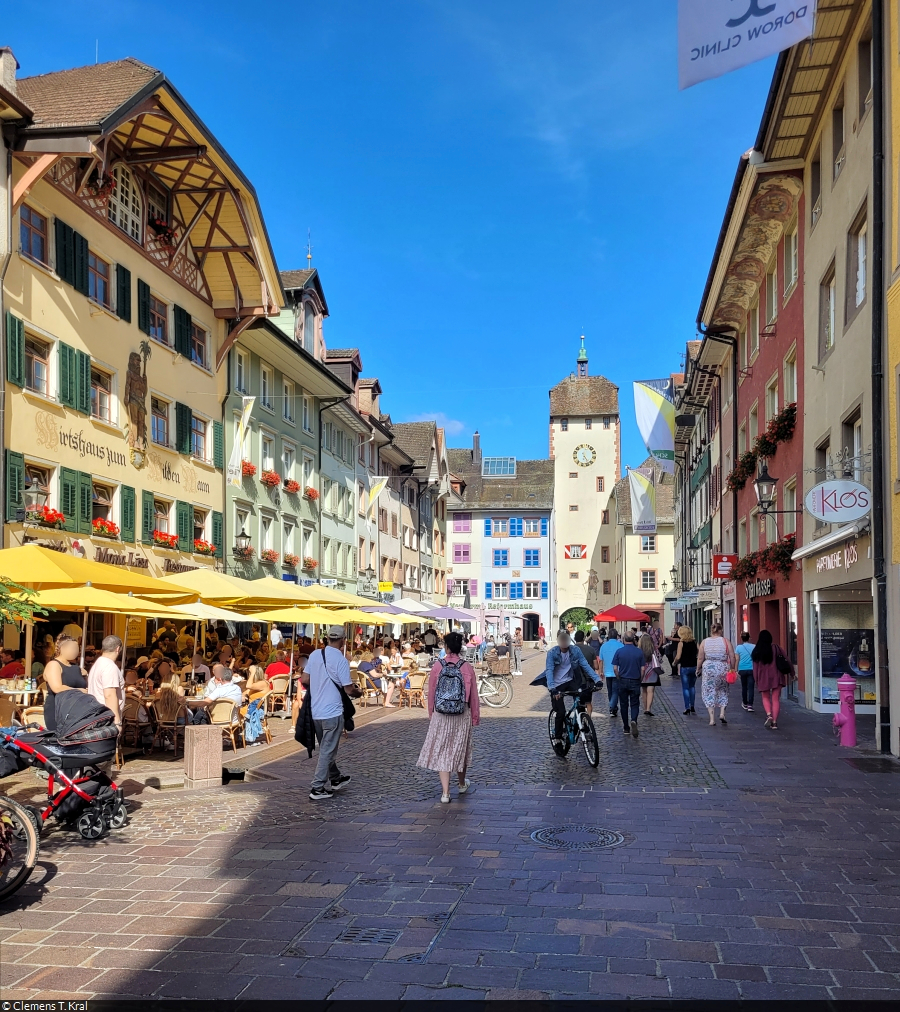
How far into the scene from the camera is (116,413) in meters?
22.3

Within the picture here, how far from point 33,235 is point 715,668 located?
1453 cm

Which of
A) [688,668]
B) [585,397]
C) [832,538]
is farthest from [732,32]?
[585,397]

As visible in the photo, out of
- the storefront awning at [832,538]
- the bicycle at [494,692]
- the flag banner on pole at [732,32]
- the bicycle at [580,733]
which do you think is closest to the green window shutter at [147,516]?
the bicycle at [494,692]

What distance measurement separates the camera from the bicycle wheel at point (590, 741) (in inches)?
510

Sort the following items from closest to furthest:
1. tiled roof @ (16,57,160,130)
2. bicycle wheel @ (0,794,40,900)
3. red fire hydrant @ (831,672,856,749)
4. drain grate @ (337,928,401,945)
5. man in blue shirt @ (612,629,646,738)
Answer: drain grate @ (337,928,401,945), bicycle wheel @ (0,794,40,900), red fire hydrant @ (831,672,856,749), man in blue shirt @ (612,629,646,738), tiled roof @ (16,57,160,130)

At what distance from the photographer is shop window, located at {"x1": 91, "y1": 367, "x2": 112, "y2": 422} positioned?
21.6m

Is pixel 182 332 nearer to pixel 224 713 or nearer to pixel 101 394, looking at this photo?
pixel 101 394

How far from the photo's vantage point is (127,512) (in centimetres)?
2245

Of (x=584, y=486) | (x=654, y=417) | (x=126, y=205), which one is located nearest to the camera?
(x=126, y=205)

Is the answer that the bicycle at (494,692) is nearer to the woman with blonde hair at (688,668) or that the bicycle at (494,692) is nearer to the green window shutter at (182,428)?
the woman with blonde hair at (688,668)

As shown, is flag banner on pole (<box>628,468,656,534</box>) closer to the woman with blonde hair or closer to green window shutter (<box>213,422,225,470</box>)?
green window shutter (<box>213,422,225,470</box>)

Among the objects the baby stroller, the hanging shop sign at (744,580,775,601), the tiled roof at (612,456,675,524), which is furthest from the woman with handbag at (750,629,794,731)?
the tiled roof at (612,456,675,524)

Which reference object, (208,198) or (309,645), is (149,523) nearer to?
(309,645)

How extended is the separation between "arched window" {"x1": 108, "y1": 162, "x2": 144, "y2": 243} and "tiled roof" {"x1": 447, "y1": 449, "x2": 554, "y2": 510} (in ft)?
178
